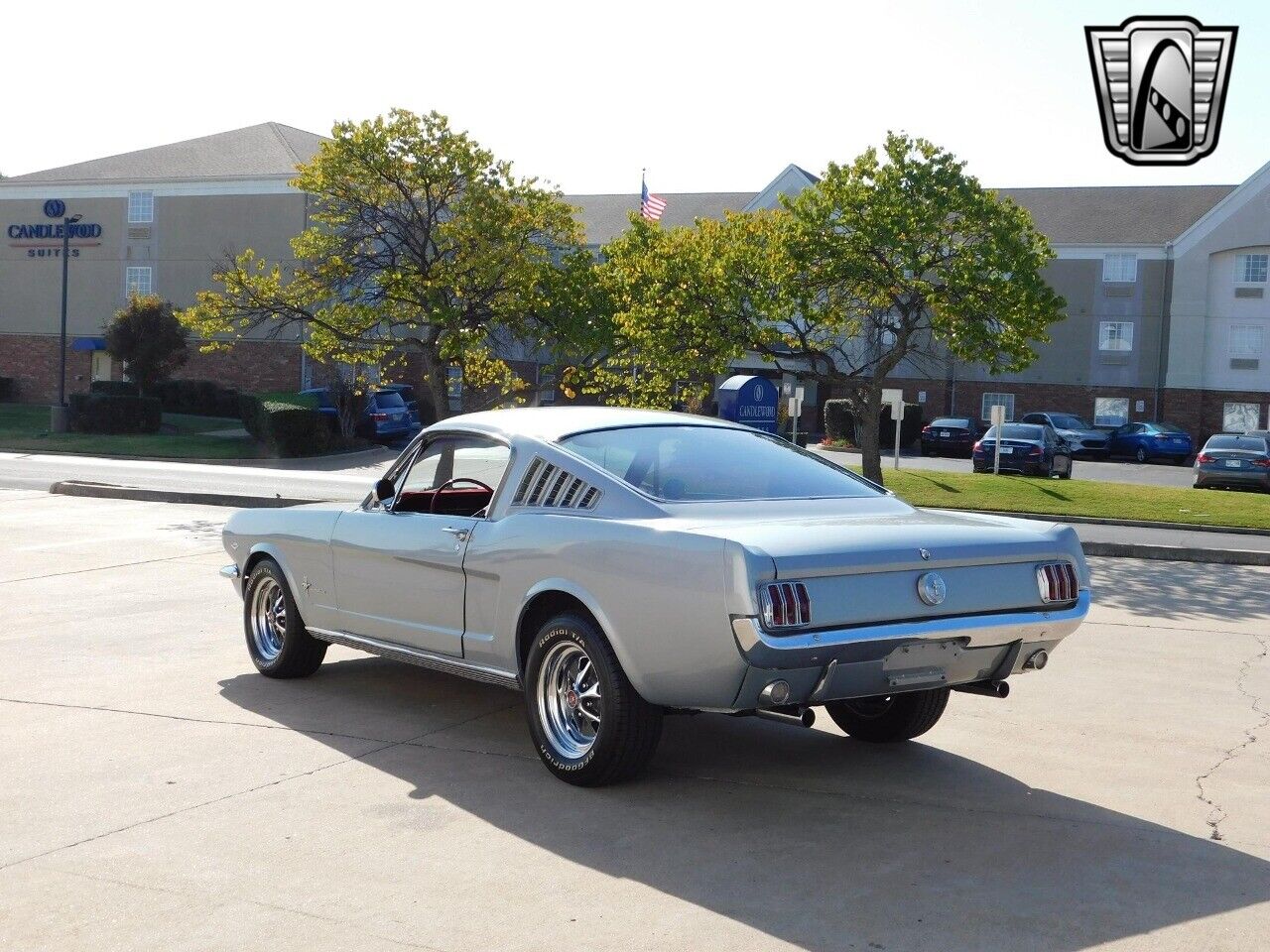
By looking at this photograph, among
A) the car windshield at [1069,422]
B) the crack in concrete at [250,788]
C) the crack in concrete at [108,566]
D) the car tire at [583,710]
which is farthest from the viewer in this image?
the car windshield at [1069,422]

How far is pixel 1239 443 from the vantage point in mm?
33281

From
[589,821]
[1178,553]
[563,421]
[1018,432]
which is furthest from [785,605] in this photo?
[1018,432]

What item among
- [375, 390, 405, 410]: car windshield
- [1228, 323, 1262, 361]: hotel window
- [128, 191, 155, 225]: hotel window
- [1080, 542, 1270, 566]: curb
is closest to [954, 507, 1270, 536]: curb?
[1080, 542, 1270, 566]: curb

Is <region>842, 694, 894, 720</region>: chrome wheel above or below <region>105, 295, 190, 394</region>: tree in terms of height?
below

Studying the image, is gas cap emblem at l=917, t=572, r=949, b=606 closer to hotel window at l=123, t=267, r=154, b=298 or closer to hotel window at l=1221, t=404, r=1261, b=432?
hotel window at l=1221, t=404, r=1261, b=432

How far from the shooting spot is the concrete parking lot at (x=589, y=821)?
426 centimetres

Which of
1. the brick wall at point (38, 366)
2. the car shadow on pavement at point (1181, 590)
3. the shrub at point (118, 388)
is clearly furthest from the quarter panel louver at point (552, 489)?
the brick wall at point (38, 366)

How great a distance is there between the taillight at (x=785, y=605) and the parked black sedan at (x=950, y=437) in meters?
43.3

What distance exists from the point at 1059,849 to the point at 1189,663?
4.62 metres

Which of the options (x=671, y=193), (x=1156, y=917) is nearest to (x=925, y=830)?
(x=1156, y=917)

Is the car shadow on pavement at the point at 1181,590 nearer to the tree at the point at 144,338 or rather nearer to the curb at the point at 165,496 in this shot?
the curb at the point at 165,496

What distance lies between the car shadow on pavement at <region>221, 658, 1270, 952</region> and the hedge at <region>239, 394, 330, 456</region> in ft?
102

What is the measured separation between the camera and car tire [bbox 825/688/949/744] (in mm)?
6449

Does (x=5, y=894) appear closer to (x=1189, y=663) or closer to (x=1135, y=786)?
(x=1135, y=786)
